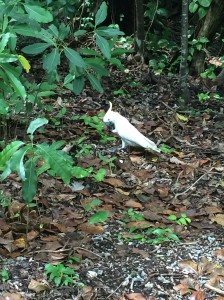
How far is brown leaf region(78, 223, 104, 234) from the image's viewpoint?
10.2 feet

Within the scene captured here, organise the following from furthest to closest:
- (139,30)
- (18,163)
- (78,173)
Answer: (139,30), (78,173), (18,163)

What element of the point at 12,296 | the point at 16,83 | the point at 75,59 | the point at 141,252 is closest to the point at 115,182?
the point at 141,252

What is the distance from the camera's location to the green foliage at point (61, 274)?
259 centimetres

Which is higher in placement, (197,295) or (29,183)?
(29,183)

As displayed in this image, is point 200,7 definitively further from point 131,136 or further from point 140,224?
point 140,224

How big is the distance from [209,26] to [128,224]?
11.9 feet

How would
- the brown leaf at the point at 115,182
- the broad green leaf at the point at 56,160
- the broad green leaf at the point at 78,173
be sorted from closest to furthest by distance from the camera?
the broad green leaf at the point at 56,160 < the broad green leaf at the point at 78,173 < the brown leaf at the point at 115,182

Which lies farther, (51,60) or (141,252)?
(141,252)

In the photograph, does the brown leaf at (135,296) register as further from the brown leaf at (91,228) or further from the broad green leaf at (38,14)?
the broad green leaf at (38,14)

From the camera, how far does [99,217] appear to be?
3.09 metres

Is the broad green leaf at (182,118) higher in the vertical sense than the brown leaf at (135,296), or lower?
lower

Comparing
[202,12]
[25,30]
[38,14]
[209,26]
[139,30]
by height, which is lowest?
[139,30]

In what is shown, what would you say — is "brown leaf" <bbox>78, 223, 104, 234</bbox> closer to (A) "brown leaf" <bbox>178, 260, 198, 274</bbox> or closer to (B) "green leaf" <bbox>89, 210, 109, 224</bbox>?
(B) "green leaf" <bbox>89, 210, 109, 224</bbox>

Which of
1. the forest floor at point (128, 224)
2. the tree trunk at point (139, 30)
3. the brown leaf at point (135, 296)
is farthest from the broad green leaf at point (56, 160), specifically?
the tree trunk at point (139, 30)
